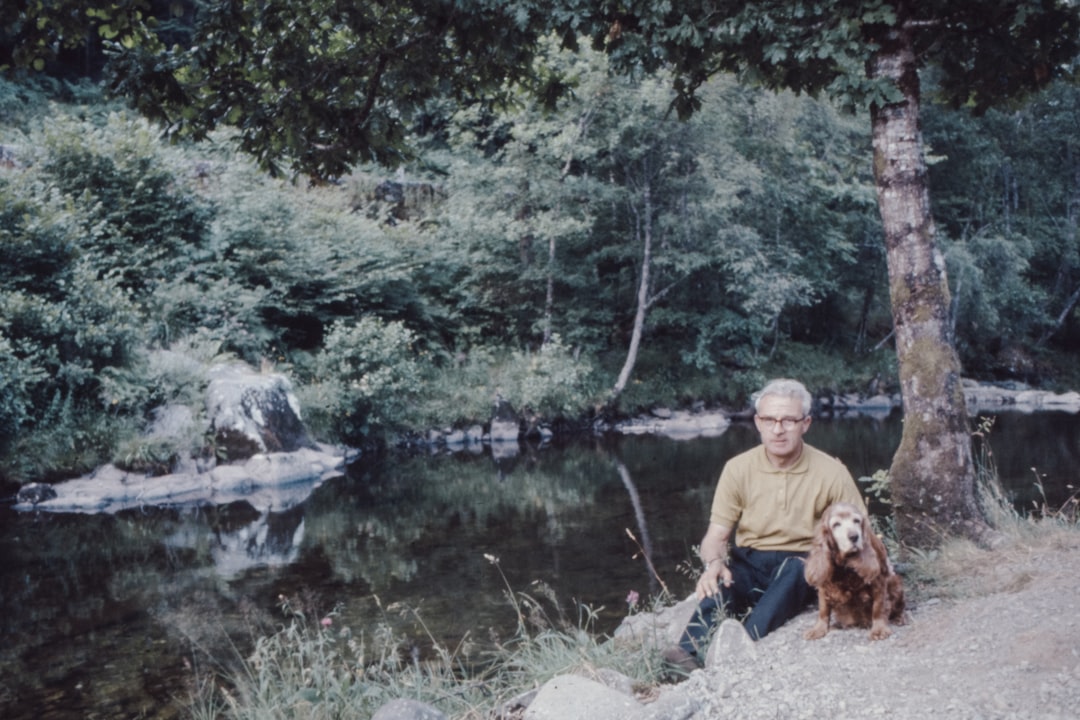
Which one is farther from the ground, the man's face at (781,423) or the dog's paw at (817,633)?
the man's face at (781,423)

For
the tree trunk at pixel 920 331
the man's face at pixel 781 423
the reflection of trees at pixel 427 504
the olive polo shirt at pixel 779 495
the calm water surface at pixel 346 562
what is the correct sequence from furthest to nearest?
the reflection of trees at pixel 427 504 < the calm water surface at pixel 346 562 < the tree trunk at pixel 920 331 < the olive polo shirt at pixel 779 495 < the man's face at pixel 781 423

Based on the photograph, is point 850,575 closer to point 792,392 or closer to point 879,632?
point 879,632

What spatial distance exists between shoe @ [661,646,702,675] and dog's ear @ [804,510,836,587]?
752 millimetres

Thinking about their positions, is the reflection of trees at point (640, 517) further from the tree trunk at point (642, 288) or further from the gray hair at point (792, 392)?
the tree trunk at point (642, 288)

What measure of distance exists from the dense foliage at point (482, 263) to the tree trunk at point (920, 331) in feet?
28.6

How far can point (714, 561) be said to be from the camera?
470cm

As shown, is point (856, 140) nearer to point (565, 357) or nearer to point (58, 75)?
point (565, 357)

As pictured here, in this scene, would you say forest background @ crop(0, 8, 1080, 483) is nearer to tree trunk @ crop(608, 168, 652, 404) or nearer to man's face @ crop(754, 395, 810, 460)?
tree trunk @ crop(608, 168, 652, 404)

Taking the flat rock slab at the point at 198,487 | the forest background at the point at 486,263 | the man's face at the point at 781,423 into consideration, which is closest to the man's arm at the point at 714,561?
the man's face at the point at 781,423

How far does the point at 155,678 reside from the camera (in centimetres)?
657

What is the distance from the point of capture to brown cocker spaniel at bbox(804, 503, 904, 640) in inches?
162

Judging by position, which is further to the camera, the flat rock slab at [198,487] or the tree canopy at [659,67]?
the flat rock slab at [198,487]

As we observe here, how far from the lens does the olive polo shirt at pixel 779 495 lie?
4570 mm

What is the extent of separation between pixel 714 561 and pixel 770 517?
0.39m
